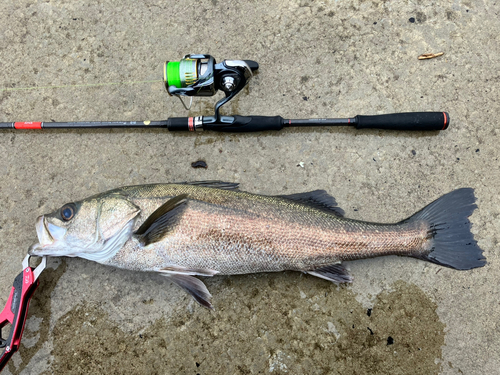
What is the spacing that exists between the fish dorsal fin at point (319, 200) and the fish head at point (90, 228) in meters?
1.20

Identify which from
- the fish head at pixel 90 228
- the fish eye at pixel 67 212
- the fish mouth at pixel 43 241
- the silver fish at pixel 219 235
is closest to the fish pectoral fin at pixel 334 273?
the silver fish at pixel 219 235

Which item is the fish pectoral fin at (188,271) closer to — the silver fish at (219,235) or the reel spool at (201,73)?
the silver fish at (219,235)

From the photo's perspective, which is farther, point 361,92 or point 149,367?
point 361,92

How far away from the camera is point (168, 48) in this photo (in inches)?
114

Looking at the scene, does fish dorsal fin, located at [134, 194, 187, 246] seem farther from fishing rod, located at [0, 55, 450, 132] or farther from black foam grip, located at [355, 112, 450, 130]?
black foam grip, located at [355, 112, 450, 130]

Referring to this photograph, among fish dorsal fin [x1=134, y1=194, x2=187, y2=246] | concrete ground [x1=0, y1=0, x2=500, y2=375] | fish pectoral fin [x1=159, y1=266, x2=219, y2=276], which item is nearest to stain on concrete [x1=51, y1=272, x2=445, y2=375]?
concrete ground [x1=0, y1=0, x2=500, y2=375]

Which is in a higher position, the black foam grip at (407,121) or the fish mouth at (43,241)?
the black foam grip at (407,121)

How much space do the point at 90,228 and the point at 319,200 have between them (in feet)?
5.61

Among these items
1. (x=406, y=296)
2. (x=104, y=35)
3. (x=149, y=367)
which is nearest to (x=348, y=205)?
(x=406, y=296)

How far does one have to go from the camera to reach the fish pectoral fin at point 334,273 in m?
2.28

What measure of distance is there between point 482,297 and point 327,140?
1.76 metres

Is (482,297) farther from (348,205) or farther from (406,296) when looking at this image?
(348,205)

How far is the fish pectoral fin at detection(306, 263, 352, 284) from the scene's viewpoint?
2.28 m

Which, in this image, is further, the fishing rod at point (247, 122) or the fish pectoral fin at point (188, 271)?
the fishing rod at point (247, 122)
